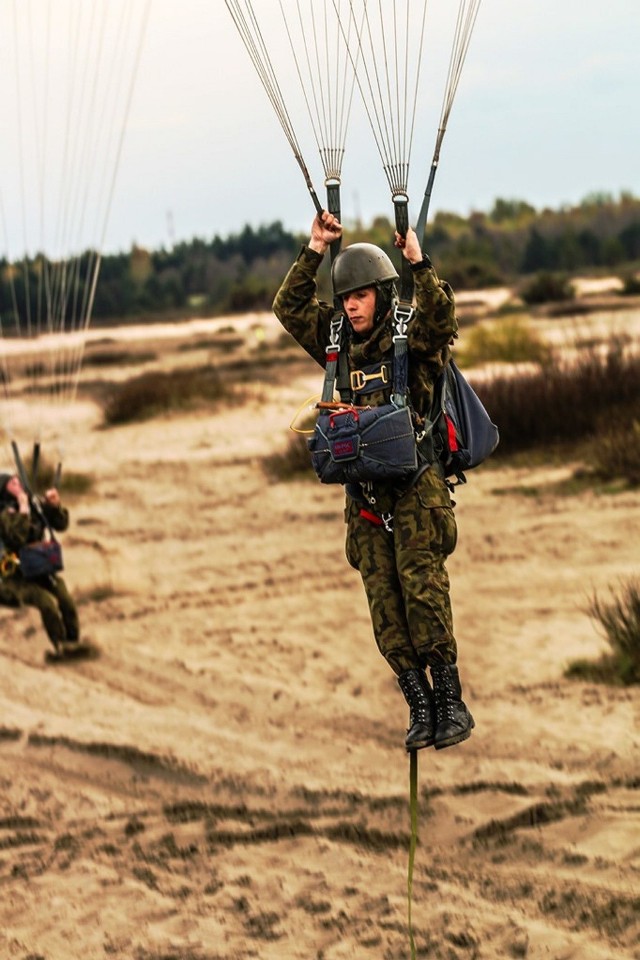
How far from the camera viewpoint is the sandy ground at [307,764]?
10875 mm

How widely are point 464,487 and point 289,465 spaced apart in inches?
139

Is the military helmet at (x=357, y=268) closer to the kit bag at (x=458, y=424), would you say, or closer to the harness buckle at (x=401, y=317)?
the harness buckle at (x=401, y=317)

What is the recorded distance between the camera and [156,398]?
32.9 m

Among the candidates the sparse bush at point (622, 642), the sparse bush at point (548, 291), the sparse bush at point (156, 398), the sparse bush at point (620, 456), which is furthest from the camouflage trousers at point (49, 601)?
the sparse bush at point (548, 291)

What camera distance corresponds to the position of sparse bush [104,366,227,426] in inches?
1286

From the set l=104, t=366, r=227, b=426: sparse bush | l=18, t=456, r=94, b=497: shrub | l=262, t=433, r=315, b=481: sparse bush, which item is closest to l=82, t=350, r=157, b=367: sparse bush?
l=104, t=366, r=227, b=426: sparse bush

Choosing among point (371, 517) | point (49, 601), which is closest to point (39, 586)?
point (49, 601)

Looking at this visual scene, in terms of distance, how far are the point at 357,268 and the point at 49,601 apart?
Result: 10.0m

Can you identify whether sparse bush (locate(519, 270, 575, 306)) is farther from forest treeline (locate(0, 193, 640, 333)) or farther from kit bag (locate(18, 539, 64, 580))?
kit bag (locate(18, 539, 64, 580))

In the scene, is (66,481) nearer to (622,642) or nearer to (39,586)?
(39,586)

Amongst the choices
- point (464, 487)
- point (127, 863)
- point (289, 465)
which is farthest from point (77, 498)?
point (127, 863)

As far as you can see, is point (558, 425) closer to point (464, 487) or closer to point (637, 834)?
point (464, 487)

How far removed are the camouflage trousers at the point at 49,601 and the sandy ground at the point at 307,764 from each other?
438 mm

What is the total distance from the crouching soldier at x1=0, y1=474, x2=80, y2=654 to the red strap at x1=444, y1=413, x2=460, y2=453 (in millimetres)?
8308
